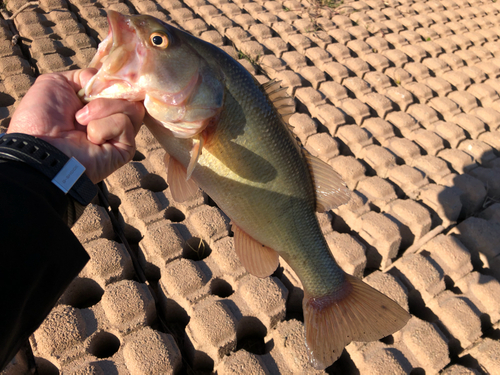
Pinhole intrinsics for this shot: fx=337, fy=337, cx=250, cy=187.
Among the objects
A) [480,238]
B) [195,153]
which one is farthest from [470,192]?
[195,153]

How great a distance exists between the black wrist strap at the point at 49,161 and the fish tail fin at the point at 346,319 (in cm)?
139

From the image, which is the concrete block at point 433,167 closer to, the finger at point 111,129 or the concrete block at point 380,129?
the concrete block at point 380,129

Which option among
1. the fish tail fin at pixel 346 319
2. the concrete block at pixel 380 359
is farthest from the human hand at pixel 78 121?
the concrete block at pixel 380 359

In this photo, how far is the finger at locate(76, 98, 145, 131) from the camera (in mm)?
1494

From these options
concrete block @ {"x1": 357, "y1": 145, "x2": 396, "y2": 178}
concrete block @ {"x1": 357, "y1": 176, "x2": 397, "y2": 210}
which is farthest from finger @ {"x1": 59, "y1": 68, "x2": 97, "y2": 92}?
concrete block @ {"x1": 357, "y1": 145, "x2": 396, "y2": 178}

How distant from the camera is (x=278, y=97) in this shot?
1767 millimetres

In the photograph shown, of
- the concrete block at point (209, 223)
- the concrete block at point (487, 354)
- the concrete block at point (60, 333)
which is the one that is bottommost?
the concrete block at point (60, 333)

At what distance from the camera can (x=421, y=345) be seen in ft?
7.30

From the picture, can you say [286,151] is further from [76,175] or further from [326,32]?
[326,32]

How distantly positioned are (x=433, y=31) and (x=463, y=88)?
1369mm

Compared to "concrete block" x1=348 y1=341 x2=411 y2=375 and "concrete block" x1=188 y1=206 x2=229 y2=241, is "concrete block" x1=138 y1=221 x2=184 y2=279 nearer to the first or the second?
"concrete block" x1=188 y1=206 x2=229 y2=241

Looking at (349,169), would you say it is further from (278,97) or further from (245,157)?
(245,157)

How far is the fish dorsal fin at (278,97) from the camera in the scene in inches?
68.3

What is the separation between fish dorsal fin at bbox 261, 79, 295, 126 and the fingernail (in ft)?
2.77
